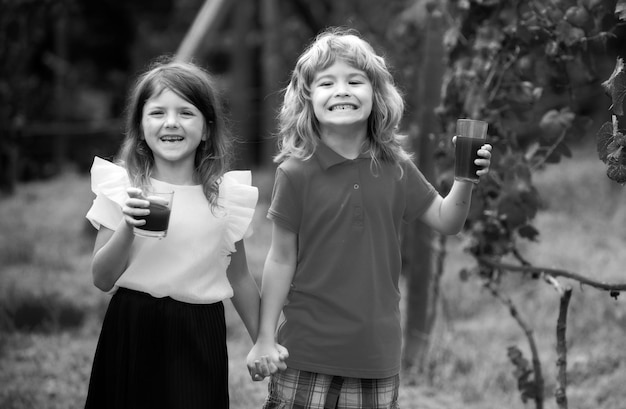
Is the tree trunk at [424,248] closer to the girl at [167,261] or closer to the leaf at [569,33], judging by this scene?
the leaf at [569,33]

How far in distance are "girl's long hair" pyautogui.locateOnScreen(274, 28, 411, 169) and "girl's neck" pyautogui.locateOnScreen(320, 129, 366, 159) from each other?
32mm

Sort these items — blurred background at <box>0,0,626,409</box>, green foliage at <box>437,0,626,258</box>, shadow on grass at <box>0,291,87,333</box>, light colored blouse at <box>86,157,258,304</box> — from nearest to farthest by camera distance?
light colored blouse at <box>86,157,258,304</box> → green foliage at <box>437,0,626,258</box> → blurred background at <box>0,0,626,409</box> → shadow on grass at <box>0,291,87,333</box>

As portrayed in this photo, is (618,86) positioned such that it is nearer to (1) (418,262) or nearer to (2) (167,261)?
(2) (167,261)

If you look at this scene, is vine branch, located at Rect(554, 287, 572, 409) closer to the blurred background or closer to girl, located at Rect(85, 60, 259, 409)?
the blurred background

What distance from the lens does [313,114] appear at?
2426 mm

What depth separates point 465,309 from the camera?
17.5 feet

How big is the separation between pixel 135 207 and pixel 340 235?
592 millimetres

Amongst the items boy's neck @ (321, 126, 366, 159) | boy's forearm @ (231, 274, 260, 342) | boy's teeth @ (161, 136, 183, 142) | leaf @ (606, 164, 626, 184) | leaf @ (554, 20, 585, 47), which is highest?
leaf @ (554, 20, 585, 47)

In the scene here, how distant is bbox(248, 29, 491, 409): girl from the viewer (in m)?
2.28

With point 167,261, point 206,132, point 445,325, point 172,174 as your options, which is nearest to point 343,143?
point 206,132

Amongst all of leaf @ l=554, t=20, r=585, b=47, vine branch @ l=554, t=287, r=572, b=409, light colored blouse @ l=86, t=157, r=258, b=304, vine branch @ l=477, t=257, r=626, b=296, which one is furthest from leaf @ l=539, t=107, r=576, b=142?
light colored blouse @ l=86, t=157, r=258, b=304

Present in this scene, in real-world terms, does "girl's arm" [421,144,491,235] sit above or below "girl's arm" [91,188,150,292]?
above

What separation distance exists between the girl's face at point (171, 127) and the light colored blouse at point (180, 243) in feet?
0.30

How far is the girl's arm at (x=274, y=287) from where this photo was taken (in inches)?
90.1
